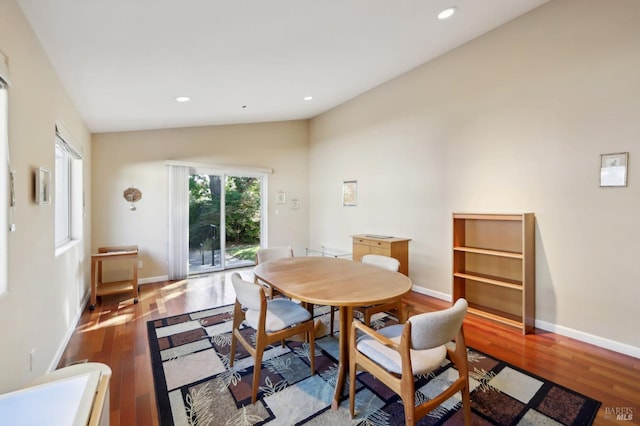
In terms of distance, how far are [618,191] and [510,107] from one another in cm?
128

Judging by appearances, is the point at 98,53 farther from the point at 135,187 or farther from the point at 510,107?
the point at 510,107

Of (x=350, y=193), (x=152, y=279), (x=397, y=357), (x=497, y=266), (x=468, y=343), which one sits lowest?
(x=468, y=343)

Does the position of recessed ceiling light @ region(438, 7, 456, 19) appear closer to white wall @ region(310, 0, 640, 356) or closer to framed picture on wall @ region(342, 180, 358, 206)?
white wall @ region(310, 0, 640, 356)

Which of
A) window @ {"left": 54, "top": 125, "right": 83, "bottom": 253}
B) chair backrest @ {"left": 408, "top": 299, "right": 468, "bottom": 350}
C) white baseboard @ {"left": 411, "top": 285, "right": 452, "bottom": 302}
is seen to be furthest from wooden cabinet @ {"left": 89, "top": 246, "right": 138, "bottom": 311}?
white baseboard @ {"left": 411, "top": 285, "right": 452, "bottom": 302}

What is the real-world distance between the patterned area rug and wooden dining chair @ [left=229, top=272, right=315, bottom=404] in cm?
14

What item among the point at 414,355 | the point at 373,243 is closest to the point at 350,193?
the point at 373,243

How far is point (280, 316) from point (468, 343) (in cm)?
181

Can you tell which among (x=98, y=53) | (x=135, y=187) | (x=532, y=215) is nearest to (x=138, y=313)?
(x=135, y=187)

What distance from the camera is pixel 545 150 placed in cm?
285

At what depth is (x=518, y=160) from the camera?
3.05 m

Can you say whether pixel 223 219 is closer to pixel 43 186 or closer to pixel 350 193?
pixel 350 193

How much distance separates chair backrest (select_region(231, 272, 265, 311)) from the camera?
1829 millimetres

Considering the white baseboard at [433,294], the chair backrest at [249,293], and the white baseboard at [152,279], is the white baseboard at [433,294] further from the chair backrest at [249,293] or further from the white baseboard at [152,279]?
the white baseboard at [152,279]

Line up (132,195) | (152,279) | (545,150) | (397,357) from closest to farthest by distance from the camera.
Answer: (397,357) → (545,150) → (132,195) → (152,279)
